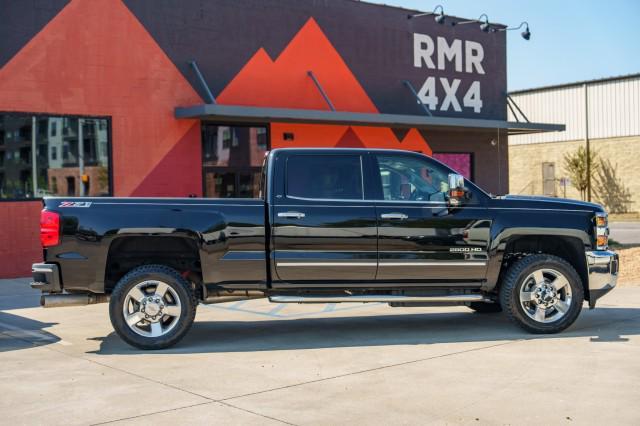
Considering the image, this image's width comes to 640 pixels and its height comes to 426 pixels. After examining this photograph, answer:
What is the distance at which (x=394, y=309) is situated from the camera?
10.9 meters

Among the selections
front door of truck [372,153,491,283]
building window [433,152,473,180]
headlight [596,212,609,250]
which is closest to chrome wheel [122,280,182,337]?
front door of truck [372,153,491,283]

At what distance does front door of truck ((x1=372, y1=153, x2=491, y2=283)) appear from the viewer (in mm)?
8570

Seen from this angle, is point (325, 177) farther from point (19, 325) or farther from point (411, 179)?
point (19, 325)

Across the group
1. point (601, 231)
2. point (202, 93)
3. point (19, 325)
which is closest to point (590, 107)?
point (202, 93)

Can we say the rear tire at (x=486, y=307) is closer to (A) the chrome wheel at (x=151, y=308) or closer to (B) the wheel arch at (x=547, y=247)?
(B) the wheel arch at (x=547, y=247)

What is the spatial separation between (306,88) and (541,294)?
39.6ft

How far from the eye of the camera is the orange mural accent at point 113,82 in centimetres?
1556

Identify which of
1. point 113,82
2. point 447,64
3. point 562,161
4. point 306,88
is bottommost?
point 562,161

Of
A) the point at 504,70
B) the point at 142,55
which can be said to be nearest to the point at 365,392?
the point at 142,55

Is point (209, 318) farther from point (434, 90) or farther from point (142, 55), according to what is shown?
point (434, 90)

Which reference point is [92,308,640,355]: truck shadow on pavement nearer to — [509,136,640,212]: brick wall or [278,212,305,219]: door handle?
[278,212,305,219]: door handle

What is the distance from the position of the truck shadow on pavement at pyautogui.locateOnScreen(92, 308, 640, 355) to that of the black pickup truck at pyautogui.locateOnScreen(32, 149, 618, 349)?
365 mm

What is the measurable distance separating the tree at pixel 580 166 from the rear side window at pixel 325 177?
38079 mm

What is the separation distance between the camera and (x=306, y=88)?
19.8 metres
